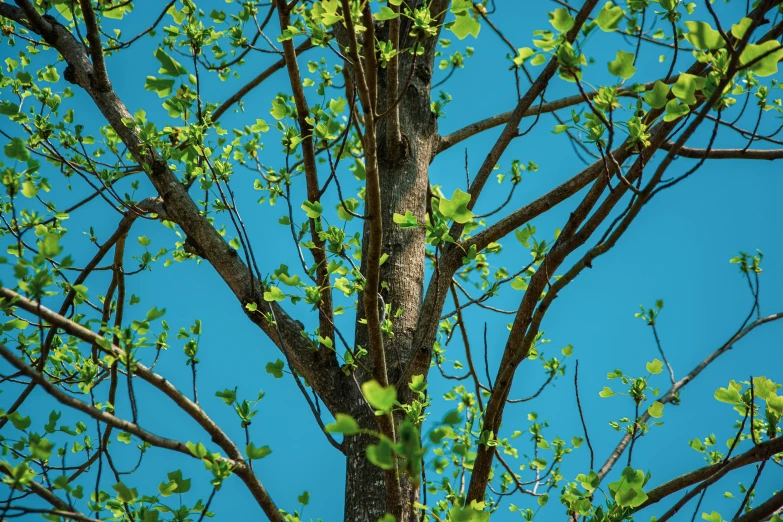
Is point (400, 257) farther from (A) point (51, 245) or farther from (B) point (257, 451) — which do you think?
(A) point (51, 245)

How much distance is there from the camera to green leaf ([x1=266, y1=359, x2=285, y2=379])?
6.67ft

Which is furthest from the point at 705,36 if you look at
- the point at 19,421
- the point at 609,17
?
the point at 19,421

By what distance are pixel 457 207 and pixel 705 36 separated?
1.94ft

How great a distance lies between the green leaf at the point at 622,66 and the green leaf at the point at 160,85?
113 centimetres

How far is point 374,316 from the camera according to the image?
1.57 m

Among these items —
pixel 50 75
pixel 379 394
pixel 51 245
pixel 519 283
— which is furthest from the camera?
pixel 50 75

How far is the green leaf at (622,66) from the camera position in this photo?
4.08 feet

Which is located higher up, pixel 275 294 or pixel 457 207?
pixel 275 294

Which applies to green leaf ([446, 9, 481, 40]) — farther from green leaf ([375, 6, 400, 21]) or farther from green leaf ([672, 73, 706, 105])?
green leaf ([672, 73, 706, 105])

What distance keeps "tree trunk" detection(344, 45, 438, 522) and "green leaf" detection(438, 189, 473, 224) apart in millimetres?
451

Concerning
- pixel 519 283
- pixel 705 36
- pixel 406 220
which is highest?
pixel 519 283

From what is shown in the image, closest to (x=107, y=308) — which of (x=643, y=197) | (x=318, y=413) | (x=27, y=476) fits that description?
(x=318, y=413)

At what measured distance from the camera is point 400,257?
7.25 feet

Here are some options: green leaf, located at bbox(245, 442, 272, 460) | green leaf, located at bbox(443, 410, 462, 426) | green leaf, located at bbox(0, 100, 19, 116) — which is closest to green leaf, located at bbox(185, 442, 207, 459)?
green leaf, located at bbox(245, 442, 272, 460)
